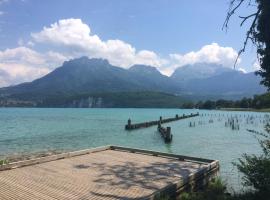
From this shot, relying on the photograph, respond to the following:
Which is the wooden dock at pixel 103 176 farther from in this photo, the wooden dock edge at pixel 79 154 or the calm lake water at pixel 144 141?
the calm lake water at pixel 144 141

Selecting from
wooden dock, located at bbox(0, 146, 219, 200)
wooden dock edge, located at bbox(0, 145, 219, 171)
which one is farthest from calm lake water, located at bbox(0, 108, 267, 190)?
wooden dock, located at bbox(0, 146, 219, 200)

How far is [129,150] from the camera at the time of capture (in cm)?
2002

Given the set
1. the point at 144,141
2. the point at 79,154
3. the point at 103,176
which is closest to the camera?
the point at 103,176

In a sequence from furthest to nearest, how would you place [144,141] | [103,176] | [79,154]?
1. [144,141]
2. [79,154]
3. [103,176]

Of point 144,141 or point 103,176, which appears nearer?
point 103,176

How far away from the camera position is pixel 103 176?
1339 cm

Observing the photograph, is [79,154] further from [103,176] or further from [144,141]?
[144,141]

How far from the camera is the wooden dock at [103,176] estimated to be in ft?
36.3

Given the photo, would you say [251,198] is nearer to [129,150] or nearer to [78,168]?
[78,168]

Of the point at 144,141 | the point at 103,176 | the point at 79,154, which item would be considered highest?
the point at 79,154

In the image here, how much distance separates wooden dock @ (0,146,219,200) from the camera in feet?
36.3

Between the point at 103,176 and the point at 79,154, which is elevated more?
the point at 79,154

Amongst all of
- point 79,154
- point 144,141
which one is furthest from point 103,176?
point 144,141

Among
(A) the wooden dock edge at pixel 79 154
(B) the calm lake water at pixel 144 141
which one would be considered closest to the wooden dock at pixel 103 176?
(A) the wooden dock edge at pixel 79 154
